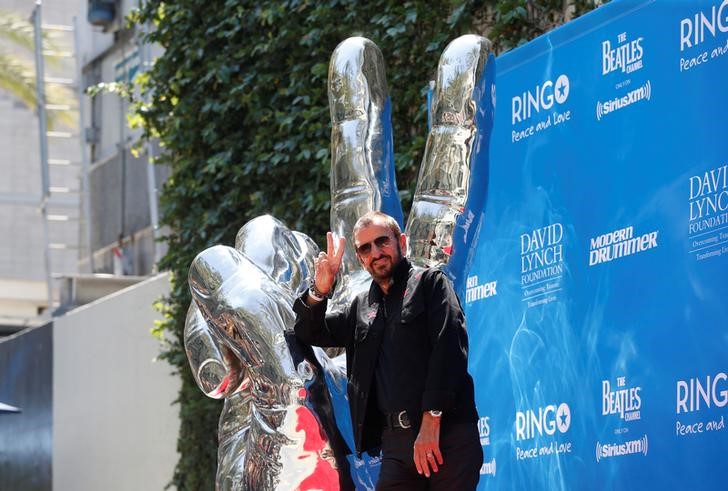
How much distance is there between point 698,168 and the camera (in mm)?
5559

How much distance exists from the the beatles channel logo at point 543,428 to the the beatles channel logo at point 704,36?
5.37 ft

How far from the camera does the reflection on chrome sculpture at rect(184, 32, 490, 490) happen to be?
460 centimetres

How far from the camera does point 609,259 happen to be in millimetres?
6055

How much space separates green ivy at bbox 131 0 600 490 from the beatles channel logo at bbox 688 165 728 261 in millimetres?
2402

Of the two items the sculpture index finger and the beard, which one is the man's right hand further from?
the beard

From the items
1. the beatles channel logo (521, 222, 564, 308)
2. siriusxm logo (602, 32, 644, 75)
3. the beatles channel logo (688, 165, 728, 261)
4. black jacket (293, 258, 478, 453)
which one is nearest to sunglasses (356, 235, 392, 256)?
black jacket (293, 258, 478, 453)

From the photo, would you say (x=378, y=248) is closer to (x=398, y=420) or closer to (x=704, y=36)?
(x=398, y=420)

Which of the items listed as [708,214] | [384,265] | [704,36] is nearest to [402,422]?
[384,265]

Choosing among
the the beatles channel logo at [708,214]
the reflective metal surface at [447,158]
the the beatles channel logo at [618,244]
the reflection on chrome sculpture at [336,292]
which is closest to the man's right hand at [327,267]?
the reflection on chrome sculpture at [336,292]

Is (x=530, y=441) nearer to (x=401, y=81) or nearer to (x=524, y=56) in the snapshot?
(x=524, y=56)

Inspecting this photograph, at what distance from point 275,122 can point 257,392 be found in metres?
5.21

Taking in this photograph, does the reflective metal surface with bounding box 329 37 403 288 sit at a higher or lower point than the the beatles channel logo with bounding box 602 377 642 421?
higher

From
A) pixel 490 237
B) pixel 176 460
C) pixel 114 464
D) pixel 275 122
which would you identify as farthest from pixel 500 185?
pixel 114 464

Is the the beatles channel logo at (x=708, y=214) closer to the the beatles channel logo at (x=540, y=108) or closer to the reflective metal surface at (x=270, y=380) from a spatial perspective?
the the beatles channel logo at (x=540, y=108)
